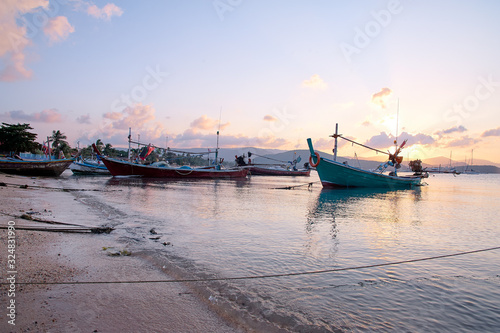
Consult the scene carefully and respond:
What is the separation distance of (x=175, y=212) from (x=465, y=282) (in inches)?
379

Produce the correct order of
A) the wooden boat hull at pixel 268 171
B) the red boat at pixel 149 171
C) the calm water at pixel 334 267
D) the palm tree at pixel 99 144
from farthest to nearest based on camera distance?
1. the palm tree at pixel 99 144
2. the wooden boat hull at pixel 268 171
3. the red boat at pixel 149 171
4. the calm water at pixel 334 267

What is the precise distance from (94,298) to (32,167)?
108 feet

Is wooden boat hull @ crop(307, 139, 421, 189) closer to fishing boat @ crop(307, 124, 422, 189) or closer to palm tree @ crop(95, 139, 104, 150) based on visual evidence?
fishing boat @ crop(307, 124, 422, 189)

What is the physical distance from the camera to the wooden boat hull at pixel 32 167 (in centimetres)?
2674

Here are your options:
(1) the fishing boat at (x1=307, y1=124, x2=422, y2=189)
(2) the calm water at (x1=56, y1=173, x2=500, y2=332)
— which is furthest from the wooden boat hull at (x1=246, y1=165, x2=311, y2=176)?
(2) the calm water at (x1=56, y1=173, x2=500, y2=332)

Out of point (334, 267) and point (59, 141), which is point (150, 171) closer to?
point (334, 267)

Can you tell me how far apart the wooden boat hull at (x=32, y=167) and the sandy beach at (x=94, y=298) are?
92.4 ft

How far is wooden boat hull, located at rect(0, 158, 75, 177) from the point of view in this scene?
1053 inches

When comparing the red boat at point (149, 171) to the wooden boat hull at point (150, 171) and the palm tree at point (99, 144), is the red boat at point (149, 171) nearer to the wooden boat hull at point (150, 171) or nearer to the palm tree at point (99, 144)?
the wooden boat hull at point (150, 171)

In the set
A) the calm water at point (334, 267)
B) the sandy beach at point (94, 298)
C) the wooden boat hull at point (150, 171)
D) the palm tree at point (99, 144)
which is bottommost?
the calm water at point (334, 267)

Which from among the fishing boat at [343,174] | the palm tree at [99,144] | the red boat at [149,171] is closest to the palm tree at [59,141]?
the palm tree at [99,144]

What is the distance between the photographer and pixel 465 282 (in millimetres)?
5090

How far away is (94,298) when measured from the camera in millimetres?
3471

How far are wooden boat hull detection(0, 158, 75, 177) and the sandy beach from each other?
2817cm
